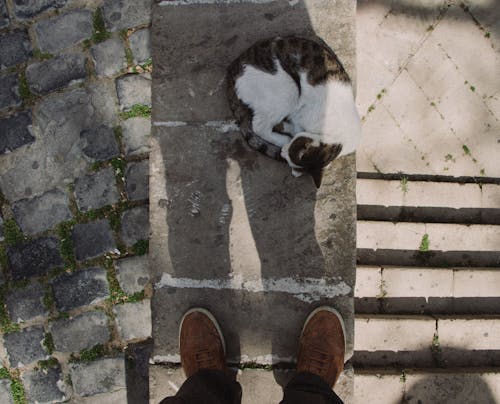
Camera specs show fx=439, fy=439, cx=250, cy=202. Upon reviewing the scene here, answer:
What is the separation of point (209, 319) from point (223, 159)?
97cm

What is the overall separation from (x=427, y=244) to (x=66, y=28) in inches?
123

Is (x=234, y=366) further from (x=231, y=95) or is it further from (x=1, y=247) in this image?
(x=1, y=247)

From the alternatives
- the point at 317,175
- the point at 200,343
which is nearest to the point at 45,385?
the point at 200,343

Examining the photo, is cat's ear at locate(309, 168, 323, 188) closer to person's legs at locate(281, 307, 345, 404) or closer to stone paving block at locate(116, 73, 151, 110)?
person's legs at locate(281, 307, 345, 404)

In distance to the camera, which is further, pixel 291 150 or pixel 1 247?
pixel 1 247

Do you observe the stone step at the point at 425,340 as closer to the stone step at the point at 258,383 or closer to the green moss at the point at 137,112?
the stone step at the point at 258,383

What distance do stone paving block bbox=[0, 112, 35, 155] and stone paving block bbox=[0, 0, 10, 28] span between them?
666 millimetres

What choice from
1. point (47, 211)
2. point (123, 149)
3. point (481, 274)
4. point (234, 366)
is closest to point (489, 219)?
point (481, 274)

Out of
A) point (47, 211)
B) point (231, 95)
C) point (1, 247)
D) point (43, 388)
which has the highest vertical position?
point (231, 95)

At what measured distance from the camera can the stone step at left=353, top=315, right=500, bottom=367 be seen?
10.5 ft

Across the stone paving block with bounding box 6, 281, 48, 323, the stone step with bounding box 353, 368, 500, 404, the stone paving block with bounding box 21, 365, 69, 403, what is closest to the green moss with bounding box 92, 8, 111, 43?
the stone paving block with bounding box 6, 281, 48, 323

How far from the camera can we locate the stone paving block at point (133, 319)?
10.5 feet

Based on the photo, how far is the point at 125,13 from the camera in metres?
3.19

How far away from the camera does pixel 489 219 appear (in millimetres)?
3477
